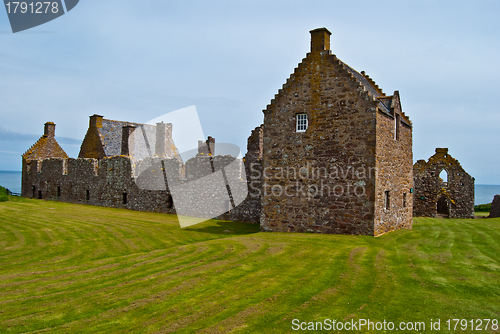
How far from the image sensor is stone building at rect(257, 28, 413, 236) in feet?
48.5

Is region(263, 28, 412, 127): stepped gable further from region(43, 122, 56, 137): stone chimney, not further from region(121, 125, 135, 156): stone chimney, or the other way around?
region(43, 122, 56, 137): stone chimney

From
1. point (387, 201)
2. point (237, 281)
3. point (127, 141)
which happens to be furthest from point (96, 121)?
point (237, 281)

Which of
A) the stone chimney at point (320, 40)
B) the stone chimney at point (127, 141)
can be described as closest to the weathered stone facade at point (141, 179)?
the stone chimney at point (127, 141)

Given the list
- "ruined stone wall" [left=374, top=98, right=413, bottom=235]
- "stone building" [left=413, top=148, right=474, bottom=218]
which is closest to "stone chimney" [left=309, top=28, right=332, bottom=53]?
"ruined stone wall" [left=374, top=98, right=413, bottom=235]

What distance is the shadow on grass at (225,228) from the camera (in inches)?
693

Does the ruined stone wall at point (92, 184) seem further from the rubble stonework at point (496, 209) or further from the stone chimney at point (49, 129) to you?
the rubble stonework at point (496, 209)

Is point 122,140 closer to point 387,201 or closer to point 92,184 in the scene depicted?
point 92,184

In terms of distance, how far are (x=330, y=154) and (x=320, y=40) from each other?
5361mm

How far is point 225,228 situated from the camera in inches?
739

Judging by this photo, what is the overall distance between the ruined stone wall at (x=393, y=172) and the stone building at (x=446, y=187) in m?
10.5

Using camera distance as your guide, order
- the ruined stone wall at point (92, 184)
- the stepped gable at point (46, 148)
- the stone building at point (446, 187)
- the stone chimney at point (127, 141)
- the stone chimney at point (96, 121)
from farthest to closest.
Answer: the stepped gable at point (46, 148), the stone chimney at point (96, 121), the stone chimney at point (127, 141), the stone building at point (446, 187), the ruined stone wall at point (92, 184)

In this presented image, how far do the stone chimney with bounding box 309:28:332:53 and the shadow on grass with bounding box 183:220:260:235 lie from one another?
9.46m

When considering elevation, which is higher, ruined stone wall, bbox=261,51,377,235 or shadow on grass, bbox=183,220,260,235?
ruined stone wall, bbox=261,51,377,235

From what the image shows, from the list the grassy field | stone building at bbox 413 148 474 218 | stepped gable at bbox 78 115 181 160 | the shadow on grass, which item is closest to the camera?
the grassy field
